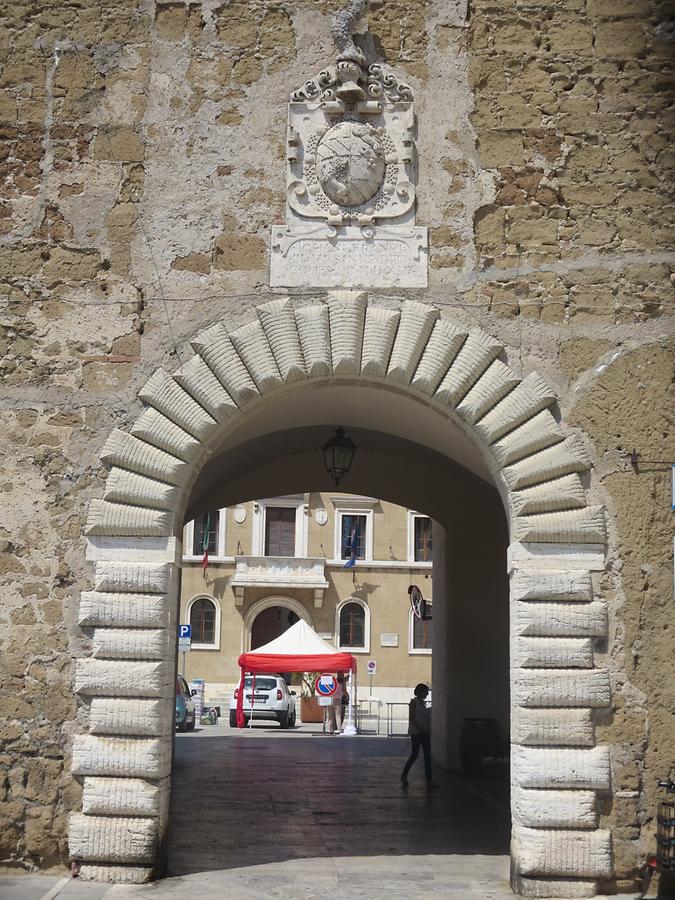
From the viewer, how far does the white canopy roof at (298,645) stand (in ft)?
60.4

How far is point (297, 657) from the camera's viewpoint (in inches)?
717

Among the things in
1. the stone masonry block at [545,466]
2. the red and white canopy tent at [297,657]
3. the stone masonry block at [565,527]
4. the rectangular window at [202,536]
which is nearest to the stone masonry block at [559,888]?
the stone masonry block at [565,527]

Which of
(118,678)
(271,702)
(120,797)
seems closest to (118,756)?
(120,797)

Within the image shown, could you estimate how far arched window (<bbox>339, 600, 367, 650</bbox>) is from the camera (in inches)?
1260

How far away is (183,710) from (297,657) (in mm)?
2659

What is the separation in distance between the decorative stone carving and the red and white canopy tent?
1139 centimetres

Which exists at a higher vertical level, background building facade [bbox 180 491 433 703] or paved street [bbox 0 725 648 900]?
background building facade [bbox 180 491 433 703]

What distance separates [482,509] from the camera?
1220cm

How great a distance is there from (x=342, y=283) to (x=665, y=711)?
10.9 ft

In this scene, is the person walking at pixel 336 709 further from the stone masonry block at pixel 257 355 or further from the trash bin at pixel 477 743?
the stone masonry block at pixel 257 355

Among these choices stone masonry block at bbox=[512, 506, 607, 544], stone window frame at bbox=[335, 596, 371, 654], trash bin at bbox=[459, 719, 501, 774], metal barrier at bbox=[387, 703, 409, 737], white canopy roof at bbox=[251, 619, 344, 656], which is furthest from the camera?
stone window frame at bbox=[335, 596, 371, 654]

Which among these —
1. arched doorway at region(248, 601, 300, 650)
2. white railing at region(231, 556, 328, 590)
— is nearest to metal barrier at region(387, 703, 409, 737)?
arched doorway at region(248, 601, 300, 650)

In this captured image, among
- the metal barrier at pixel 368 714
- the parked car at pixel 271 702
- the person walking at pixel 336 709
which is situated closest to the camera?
the person walking at pixel 336 709

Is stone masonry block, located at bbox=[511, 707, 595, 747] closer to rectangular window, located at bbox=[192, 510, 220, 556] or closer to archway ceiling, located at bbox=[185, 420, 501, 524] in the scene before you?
archway ceiling, located at bbox=[185, 420, 501, 524]
